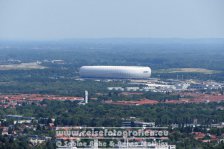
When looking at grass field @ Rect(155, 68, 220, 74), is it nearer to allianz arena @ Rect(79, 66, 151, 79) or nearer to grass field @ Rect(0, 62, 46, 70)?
allianz arena @ Rect(79, 66, 151, 79)

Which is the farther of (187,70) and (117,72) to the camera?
(187,70)

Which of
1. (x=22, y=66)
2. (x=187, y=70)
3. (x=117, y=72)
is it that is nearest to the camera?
(x=117, y=72)

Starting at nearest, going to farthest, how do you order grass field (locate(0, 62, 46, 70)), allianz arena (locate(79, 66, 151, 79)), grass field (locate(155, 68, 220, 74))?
allianz arena (locate(79, 66, 151, 79)) → grass field (locate(155, 68, 220, 74)) → grass field (locate(0, 62, 46, 70))

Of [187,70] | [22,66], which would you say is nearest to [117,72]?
[187,70]

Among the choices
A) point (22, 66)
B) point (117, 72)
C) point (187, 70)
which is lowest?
point (22, 66)

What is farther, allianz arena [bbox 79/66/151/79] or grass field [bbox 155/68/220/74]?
grass field [bbox 155/68/220/74]

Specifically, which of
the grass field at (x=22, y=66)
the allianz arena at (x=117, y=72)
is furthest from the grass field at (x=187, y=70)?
the grass field at (x=22, y=66)

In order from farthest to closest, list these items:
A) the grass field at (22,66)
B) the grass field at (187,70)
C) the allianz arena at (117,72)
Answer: the grass field at (22,66) → the grass field at (187,70) → the allianz arena at (117,72)

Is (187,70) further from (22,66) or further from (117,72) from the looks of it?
(22,66)

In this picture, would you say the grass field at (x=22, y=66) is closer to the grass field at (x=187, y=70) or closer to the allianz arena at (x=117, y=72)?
the allianz arena at (x=117, y=72)

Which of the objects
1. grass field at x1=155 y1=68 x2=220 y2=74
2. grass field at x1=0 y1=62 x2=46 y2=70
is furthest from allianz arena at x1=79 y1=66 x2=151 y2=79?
grass field at x1=0 y1=62 x2=46 y2=70
